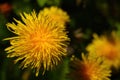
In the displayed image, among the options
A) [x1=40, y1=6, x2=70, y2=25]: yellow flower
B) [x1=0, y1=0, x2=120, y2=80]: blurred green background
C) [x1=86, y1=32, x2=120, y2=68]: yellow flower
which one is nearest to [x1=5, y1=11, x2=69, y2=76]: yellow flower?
[x1=0, y1=0, x2=120, y2=80]: blurred green background

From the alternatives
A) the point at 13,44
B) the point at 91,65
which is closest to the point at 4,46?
the point at 13,44

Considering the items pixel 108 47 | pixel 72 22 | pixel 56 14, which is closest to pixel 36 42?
pixel 56 14

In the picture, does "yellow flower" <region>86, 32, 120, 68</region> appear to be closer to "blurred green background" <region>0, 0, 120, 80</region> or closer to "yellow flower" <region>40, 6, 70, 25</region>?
"blurred green background" <region>0, 0, 120, 80</region>

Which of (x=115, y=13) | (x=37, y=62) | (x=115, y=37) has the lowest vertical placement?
(x=37, y=62)

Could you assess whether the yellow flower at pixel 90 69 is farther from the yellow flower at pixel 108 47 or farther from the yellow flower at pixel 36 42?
the yellow flower at pixel 108 47

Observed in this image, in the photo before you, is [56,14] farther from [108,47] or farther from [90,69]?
[108,47]

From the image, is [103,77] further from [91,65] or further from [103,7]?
[103,7]
